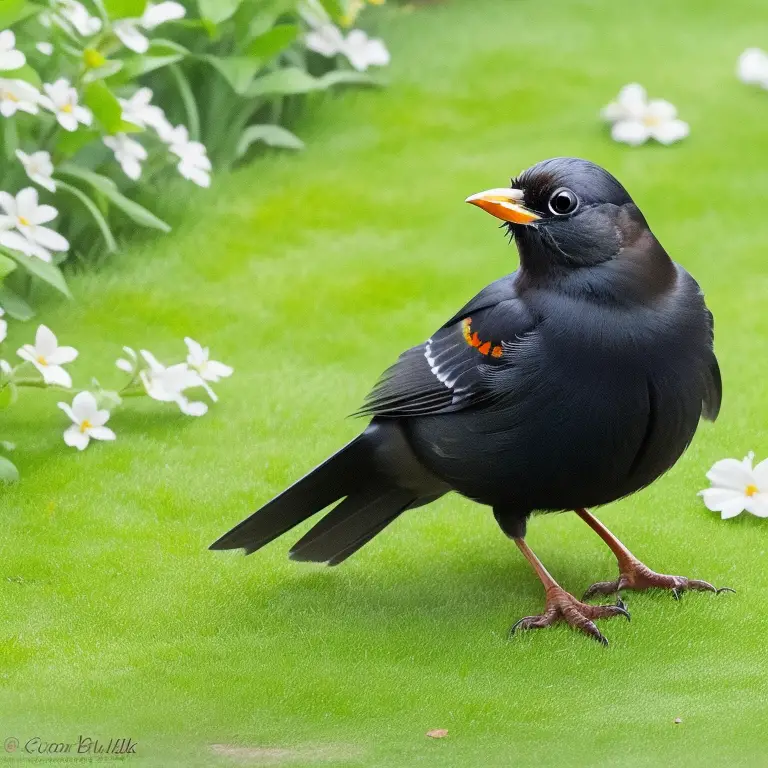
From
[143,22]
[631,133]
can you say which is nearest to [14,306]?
[143,22]

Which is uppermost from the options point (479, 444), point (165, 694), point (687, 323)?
point (687, 323)

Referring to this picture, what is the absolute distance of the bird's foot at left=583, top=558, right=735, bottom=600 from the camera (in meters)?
4.23

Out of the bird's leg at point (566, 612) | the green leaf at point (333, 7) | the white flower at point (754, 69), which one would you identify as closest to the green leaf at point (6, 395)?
the bird's leg at point (566, 612)

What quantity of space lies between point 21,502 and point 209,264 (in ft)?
7.00

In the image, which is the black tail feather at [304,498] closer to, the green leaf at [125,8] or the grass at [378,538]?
the grass at [378,538]

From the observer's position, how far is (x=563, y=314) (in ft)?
12.5

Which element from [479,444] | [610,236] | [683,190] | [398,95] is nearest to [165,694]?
[479,444]

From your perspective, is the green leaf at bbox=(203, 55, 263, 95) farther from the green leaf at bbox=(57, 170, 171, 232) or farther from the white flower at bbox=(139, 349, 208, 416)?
the white flower at bbox=(139, 349, 208, 416)

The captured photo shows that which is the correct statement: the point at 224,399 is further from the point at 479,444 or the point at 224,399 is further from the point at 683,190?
the point at 683,190

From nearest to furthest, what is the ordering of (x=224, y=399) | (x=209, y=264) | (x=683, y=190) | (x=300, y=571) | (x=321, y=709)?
(x=321, y=709), (x=300, y=571), (x=224, y=399), (x=209, y=264), (x=683, y=190)

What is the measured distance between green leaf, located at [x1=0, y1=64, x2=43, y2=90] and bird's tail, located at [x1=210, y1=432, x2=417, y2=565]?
225cm

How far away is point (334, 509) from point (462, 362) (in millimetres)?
694

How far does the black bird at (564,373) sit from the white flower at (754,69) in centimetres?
468

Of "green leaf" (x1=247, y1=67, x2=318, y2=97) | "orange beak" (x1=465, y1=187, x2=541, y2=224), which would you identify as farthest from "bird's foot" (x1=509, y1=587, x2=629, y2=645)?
"green leaf" (x1=247, y1=67, x2=318, y2=97)
